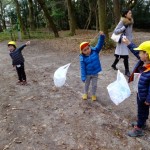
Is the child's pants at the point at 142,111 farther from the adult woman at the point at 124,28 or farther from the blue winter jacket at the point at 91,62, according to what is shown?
the adult woman at the point at 124,28

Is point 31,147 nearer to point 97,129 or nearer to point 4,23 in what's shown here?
point 97,129

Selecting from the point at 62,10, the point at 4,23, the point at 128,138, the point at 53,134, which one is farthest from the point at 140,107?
the point at 4,23

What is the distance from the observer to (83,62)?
5.52m

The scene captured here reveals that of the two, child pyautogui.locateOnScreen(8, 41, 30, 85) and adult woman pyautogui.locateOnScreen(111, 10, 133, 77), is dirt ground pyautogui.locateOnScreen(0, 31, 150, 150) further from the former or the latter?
adult woman pyautogui.locateOnScreen(111, 10, 133, 77)

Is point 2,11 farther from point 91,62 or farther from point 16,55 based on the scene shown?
point 91,62

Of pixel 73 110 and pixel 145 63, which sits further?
pixel 73 110

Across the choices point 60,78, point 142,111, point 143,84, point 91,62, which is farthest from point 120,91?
point 60,78

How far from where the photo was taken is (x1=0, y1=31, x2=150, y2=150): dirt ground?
173 inches

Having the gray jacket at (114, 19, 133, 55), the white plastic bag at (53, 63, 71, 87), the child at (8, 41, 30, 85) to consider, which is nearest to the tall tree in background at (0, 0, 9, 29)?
the child at (8, 41, 30, 85)

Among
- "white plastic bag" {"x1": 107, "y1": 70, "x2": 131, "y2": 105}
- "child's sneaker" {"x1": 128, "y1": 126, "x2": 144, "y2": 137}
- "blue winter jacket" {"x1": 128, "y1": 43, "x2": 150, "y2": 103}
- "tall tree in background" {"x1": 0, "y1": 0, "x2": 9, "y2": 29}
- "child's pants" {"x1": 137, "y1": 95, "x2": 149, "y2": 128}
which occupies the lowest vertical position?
"child's sneaker" {"x1": 128, "y1": 126, "x2": 144, "y2": 137}

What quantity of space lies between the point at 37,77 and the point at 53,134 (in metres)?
3.85

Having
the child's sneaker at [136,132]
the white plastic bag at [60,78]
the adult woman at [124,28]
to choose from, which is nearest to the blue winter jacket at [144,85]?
the child's sneaker at [136,132]

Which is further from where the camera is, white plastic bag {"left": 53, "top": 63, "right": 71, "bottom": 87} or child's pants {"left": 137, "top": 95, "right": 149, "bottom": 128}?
white plastic bag {"left": 53, "top": 63, "right": 71, "bottom": 87}

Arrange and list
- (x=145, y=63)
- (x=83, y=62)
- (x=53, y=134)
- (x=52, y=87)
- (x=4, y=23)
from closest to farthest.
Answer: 1. (x=145, y=63)
2. (x=53, y=134)
3. (x=83, y=62)
4. (x=52, y=87)
5. (x=4, y=23)
